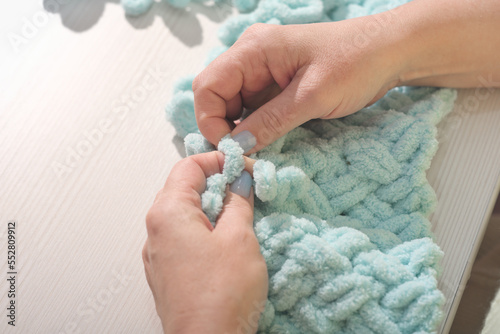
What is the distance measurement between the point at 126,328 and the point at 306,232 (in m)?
0.31

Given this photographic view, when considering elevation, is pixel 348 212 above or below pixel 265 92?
below

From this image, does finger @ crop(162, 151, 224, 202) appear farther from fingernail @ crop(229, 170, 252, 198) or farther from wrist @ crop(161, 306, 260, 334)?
wrist @ crop(161, 306, 260, 334)

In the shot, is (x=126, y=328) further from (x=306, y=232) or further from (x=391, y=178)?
(x=391, y=178)

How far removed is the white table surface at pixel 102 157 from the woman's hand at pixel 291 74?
0.17 m

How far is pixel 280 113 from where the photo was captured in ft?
1.83

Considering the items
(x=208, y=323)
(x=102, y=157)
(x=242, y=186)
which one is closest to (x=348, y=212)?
(x=242, y=186)

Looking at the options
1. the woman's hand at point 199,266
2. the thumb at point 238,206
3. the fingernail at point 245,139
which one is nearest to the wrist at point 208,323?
the woman's hand at point 199,266

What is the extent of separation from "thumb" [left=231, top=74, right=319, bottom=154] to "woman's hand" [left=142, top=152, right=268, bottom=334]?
108 millimetres

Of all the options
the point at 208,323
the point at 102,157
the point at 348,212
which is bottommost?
the point at 348,212

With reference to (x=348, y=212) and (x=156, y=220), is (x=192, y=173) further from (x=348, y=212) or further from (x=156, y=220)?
(x=348, y=212)

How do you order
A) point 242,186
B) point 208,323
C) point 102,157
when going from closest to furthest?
1. point 208,323
2. point 242,186
3. point 102,157

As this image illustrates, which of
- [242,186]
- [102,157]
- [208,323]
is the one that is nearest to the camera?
[208,323]

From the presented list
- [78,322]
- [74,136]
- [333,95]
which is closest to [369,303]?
[333,95]

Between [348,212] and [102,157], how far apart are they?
432 mm
